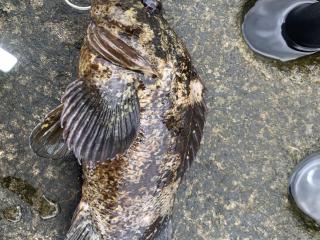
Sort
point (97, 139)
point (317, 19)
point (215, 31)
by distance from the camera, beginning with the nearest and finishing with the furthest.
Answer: point (97, 139)
point (317, 19)
point (215, 31)

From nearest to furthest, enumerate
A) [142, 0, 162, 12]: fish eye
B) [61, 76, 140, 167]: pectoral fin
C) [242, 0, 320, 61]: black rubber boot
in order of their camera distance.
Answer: [61, 76, 140, 167]: pectoral fin → [142, 0, 162, 12]: fish eye → [242, 0, 320, 61]: black rubber boot

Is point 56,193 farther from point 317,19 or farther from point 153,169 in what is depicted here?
point 317,19

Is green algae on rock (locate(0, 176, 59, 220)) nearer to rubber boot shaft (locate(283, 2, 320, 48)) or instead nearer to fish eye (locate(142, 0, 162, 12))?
fish eye (locate(142, 0, 162, 12))

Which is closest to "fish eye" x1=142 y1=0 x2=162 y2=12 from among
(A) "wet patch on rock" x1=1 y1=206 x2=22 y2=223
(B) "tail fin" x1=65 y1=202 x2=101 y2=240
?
(B) "tail fin" x1=65 y1=202 x2=101 y2=240

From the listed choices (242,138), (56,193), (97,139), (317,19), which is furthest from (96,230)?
(317,19)

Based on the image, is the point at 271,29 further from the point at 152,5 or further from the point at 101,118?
the point at 101,118

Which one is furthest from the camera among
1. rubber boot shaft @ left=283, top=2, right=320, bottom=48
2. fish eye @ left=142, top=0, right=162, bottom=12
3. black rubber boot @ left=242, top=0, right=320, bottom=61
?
black rubber boot @ left=242, top=0, right=320, bottom=61
